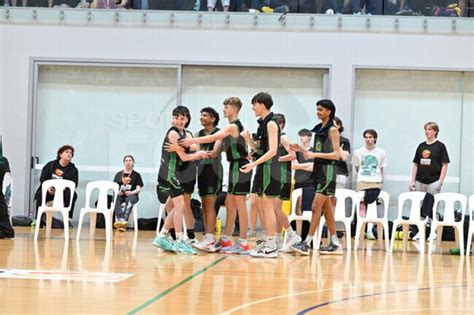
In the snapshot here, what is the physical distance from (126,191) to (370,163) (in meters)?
3.70

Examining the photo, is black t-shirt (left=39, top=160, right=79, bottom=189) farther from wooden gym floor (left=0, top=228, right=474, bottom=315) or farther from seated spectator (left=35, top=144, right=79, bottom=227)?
wooden gym floor (left=0, top=228, right=474, bottom=315)

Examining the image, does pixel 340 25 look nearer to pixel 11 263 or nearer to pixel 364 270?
pixel 364 270

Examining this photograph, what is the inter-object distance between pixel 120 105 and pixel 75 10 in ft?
5.45

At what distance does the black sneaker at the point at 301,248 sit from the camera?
10.4 meters

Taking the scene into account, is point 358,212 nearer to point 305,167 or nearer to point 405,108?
point 305,167

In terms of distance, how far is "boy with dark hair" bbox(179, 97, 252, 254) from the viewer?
10.1 metres

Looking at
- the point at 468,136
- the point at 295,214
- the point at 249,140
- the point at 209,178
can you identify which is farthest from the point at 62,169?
the point at 468,136

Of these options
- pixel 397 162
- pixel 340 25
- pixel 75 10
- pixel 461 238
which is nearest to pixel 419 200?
pixel 461 238

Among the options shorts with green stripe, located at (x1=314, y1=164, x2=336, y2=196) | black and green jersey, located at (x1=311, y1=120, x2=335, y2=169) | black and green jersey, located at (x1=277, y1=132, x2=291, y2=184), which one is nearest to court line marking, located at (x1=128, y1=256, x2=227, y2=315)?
black and green jersey, located at (x1=277, y1=132, x2=291, y2=184)

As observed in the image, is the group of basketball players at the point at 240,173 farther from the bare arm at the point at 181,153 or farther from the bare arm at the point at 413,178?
the bare arm at the point at 413,178

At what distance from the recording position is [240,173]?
10242mm

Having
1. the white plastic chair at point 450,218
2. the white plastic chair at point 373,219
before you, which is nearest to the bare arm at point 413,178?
the white plastic chair at point 373,219

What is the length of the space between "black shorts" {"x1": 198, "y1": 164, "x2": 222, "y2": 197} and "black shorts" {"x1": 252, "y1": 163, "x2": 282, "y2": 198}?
0.52 meters

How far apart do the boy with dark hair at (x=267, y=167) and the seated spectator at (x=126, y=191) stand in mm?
4180
